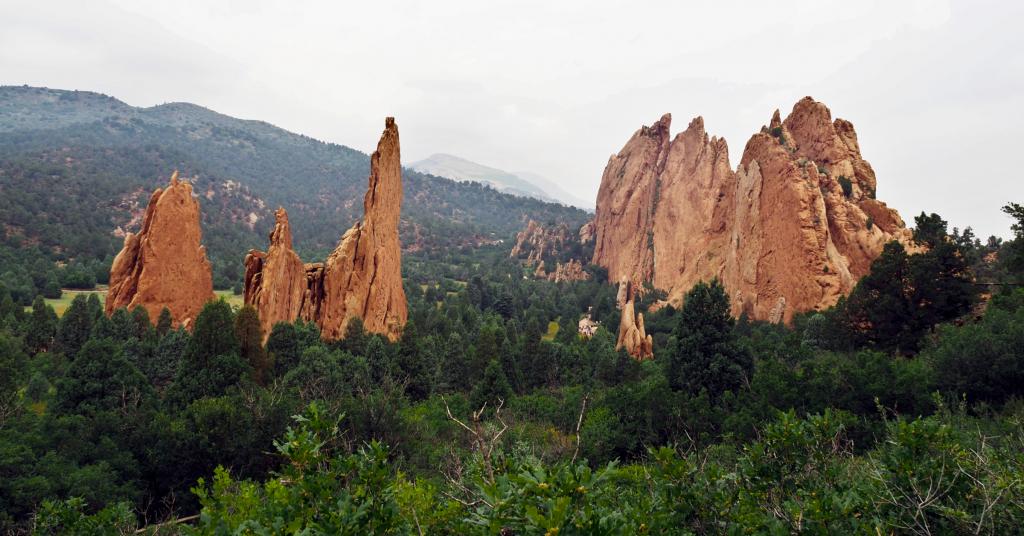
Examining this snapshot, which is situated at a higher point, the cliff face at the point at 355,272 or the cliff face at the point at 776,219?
the cliff face at the point at 776,219

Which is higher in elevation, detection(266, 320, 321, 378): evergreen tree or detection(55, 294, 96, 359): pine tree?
detection(266, 320, 321, 378): evergreen tree

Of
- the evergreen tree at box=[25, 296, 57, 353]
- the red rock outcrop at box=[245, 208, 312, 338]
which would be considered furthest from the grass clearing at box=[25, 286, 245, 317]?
the red rock outcrop at box=[245, 208, 312, 338]

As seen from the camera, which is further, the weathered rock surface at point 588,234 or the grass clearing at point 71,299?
the weathered rock surface at point 588,234

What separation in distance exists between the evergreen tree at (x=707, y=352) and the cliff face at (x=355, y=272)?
87.7 ft

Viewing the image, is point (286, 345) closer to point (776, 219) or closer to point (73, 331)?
point (73, 331)

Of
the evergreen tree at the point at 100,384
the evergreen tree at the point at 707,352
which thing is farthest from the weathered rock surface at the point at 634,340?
the evergreen tree at the point at 100,384

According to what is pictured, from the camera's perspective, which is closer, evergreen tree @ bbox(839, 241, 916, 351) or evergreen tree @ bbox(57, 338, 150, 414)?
evergreen tree @ bbox(57, 338, 150, 414)

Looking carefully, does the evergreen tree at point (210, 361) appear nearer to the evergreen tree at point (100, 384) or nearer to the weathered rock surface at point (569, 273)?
the evergreen tree at point (100, 384)

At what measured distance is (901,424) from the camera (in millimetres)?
6660

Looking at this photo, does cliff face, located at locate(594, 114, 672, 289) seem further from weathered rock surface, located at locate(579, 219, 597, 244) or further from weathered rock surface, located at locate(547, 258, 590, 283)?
weathered rock surface, located at locate(579, 219, 597, 244)

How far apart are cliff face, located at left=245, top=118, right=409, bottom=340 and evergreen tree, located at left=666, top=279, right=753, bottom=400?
26.7 meters

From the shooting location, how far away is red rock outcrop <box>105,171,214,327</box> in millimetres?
42844

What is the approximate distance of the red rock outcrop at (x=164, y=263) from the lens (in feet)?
141

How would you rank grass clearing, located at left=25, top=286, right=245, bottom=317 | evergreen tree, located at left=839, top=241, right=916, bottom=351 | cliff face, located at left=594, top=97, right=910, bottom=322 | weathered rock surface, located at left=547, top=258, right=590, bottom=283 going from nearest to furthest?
1. evergreen tree, located at left=839, top=241, right=916, bottom=351
2. grass clearing, located at left=25, top=286, right=245, bottom=317
3. cliff face, located at left=594, top=97, right=910, bottom=322
4. weathered rock surface, located at left=547, top=258, right=590, bottom=283
